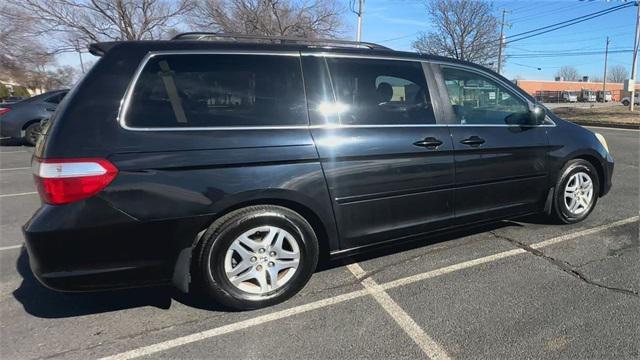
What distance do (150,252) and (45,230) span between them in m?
0.57

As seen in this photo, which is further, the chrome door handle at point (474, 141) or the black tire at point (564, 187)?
the black tire at point (564, 187)

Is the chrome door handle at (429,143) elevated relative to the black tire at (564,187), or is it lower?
elevated

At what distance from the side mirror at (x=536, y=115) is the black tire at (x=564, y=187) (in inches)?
23.6

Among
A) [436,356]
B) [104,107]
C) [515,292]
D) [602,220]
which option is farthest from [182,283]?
[602,220]

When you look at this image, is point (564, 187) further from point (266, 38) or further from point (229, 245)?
point (229, 245)

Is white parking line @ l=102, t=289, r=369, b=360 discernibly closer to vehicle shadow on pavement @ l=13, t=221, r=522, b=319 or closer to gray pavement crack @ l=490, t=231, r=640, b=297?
vehicle shadow on pavement @ l=13, t=221, r=522, b=319

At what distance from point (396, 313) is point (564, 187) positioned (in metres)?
2.50

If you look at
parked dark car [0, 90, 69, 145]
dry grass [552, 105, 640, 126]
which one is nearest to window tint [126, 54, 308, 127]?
parked dark car [0, 90, 69, 145]

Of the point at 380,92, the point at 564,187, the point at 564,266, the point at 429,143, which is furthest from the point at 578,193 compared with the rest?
the point at 380,92

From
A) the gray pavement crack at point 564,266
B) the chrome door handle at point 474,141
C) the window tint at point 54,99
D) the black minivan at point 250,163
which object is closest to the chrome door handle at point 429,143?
the black minivan at point 250,163

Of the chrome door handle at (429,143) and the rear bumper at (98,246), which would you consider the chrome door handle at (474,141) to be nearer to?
the chrome door handle at (429,143)

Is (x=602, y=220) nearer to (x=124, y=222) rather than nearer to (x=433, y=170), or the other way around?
(x=433, y=170)

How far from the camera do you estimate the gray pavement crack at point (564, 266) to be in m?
3.17

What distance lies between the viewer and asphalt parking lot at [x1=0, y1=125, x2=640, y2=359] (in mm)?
2570
